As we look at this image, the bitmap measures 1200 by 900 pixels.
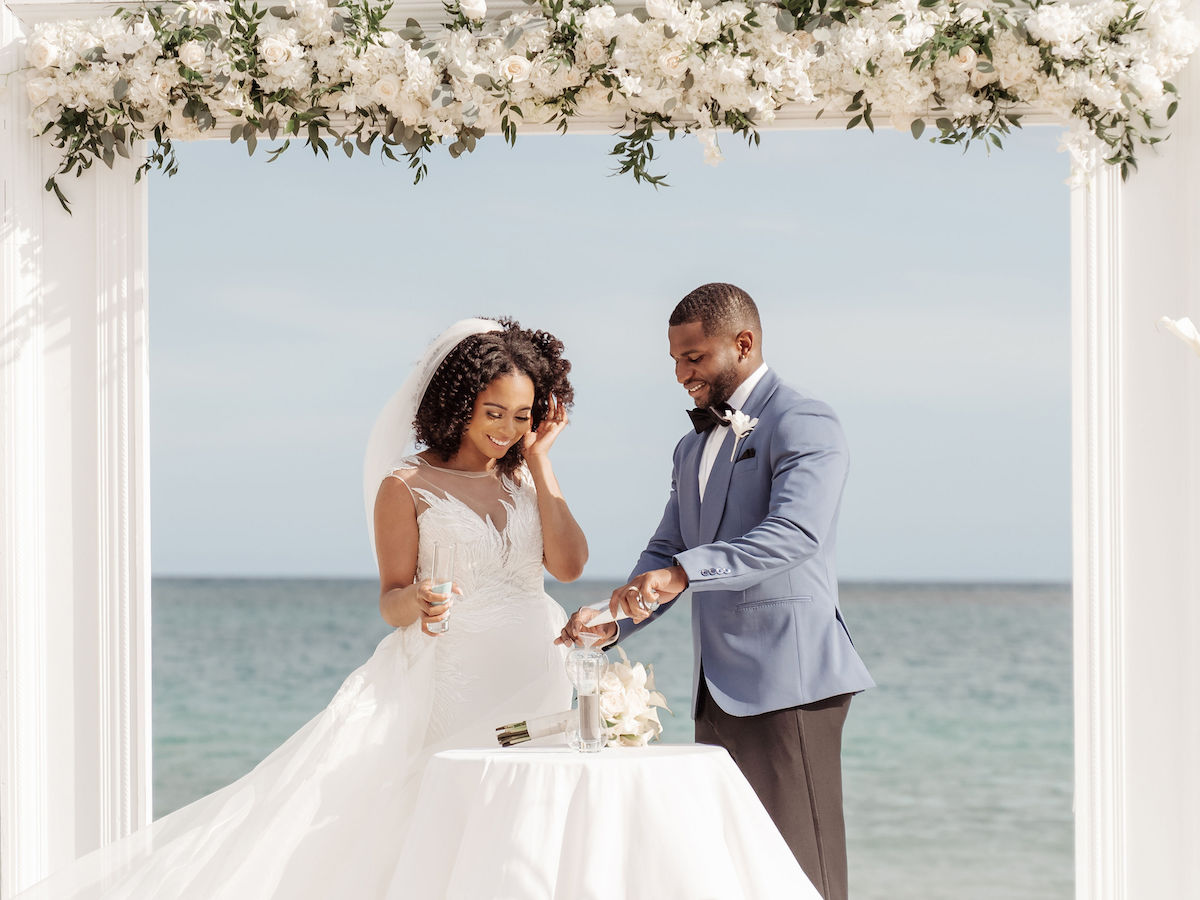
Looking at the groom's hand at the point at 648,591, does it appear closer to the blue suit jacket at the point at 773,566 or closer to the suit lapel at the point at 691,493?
the blue suit jacket at the point at 773,566

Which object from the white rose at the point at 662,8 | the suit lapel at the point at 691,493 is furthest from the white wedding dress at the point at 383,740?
the white rose at the point at 662,8

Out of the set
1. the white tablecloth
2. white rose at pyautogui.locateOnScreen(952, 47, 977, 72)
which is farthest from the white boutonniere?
white rose at pyautogui.locateOnScreen(952, 47, 977, 72)

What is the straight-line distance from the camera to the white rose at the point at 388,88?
3764mm

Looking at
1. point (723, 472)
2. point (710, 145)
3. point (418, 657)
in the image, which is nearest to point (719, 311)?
point (723, 472)

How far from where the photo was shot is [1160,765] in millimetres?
3779

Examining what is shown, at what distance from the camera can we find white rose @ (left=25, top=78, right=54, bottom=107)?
386 cm

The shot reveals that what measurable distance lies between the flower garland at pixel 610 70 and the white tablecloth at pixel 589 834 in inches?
73.7

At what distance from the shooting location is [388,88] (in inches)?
148

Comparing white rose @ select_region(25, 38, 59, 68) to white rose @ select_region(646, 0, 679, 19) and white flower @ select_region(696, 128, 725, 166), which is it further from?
white flower @ select_region(696, 128, 725, 166)

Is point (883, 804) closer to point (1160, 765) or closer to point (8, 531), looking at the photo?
point (1160, 765)

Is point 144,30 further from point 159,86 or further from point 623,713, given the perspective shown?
point 623,713

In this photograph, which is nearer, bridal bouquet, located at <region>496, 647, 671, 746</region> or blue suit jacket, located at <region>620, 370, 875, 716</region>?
bridal bouquet, located at <region>496, 647, 671, 746</region>

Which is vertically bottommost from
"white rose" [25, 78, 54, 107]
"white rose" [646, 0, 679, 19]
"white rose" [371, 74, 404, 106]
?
"white rose" [371, 74, 404, 106]

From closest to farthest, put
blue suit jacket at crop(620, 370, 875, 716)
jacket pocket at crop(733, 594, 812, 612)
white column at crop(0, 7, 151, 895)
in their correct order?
blue suit jacket at crop(620, 370, 875, 716)
jacket pocket at crop(733, 594, 812, 612)
white column at crop(0, 7, 151, 895)
